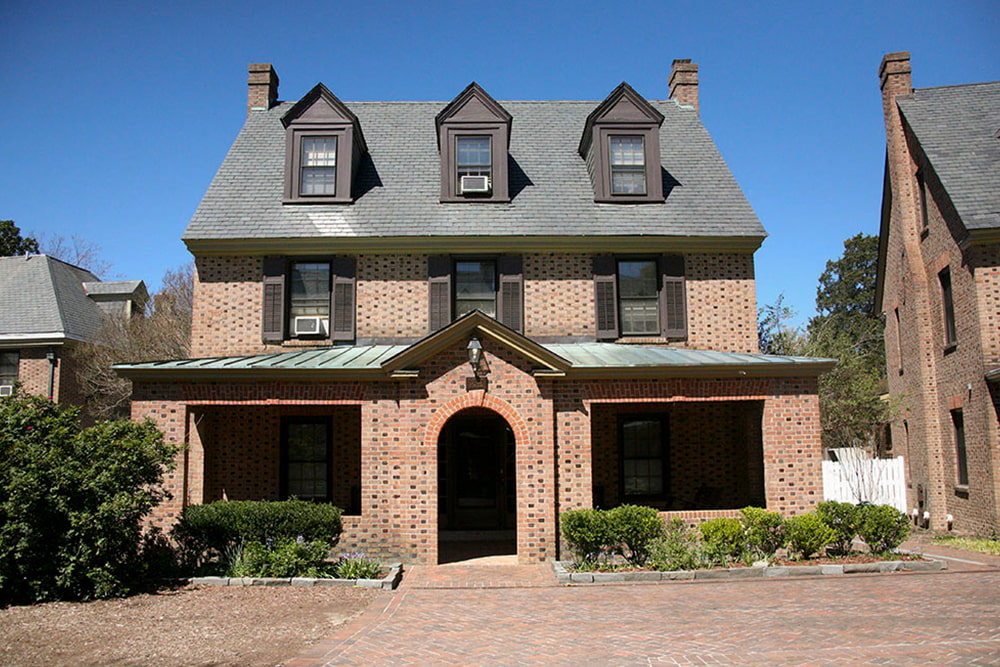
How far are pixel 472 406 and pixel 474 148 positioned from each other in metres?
6.83

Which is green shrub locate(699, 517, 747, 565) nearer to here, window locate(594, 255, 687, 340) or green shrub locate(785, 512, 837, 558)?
green shrub locate(785, 512, 837, 558)

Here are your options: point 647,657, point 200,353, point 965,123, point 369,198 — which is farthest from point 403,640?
point 965,123

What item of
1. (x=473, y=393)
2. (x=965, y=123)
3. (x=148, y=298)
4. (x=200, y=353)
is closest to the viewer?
(x=473, y=393)

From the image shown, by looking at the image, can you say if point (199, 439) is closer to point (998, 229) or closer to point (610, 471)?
point (610, 471)

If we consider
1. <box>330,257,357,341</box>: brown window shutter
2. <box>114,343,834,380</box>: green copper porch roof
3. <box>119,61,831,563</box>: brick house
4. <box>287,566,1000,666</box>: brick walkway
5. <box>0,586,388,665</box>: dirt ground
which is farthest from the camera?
<box>330,257,357,341</box>: brown window shutter

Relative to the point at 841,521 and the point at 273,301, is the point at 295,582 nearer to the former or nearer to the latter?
the point at 273,301

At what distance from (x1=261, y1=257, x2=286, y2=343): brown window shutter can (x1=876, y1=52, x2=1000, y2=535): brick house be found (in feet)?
47.9

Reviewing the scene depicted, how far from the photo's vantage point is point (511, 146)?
1867 cm

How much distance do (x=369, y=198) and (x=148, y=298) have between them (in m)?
19.3

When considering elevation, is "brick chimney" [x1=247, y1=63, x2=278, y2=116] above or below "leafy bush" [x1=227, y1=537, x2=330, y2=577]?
above

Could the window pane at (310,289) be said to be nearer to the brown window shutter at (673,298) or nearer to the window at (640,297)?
the window at (640,297)

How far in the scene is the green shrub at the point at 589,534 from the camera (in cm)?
1211

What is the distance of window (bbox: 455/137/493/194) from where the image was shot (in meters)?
17.0

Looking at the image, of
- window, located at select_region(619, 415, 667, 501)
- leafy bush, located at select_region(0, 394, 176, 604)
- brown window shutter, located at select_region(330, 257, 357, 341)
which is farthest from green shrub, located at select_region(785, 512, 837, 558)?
leafy bush, located at select_region(0, 394, 176, 604)
